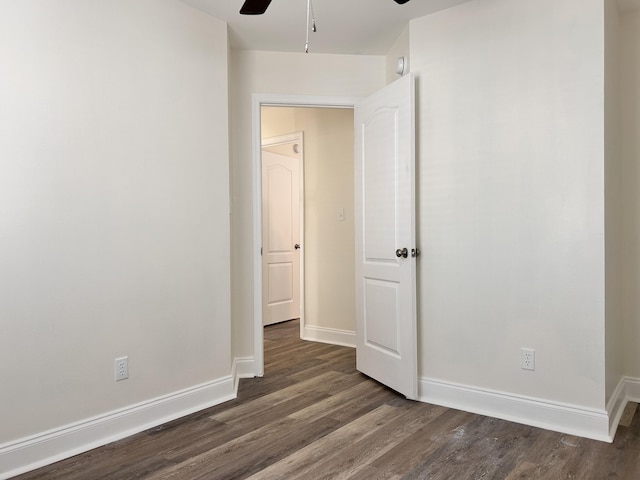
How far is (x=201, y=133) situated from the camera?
9.53ft

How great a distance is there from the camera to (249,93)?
348 centimetres

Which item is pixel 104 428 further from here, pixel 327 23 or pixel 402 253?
pixel 327 23

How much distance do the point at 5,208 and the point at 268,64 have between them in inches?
85.5

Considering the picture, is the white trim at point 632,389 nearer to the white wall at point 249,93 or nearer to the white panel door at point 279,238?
the white wall at point 249,93

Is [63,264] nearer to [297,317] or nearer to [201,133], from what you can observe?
[201,133]

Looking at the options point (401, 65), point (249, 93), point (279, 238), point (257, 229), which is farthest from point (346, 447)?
point (279, 238)

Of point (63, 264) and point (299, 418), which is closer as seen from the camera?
point (63, 264)

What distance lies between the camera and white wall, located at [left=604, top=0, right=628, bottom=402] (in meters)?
2.46

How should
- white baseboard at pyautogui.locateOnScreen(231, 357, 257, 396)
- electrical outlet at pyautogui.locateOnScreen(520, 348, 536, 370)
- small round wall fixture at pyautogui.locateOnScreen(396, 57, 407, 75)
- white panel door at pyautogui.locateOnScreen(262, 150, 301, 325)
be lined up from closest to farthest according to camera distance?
electrical outlet at pyautogui.locateOnScreen(520, 348, 536, 370)
small round wall fixture at pyautogui.locateOnScreen(396, 57, 407, 75)
white baseboard at pyautogui.locateOnScreen(231, 357, 257, 396)
white panel door at pyautogui.locateOnScreen(262, 150, 301, 325)

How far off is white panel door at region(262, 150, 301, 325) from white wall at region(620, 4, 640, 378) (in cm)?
371

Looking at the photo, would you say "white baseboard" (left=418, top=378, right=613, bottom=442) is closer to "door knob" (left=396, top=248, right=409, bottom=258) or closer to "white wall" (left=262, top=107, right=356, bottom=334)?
"door knob" (left=396, top=248, right=409, bottom=258)

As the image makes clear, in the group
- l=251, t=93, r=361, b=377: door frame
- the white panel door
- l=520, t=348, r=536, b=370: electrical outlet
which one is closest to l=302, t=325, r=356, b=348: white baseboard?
the white panel door

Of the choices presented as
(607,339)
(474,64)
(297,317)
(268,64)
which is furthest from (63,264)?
(297,317)

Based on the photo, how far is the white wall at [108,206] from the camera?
2061 mm
